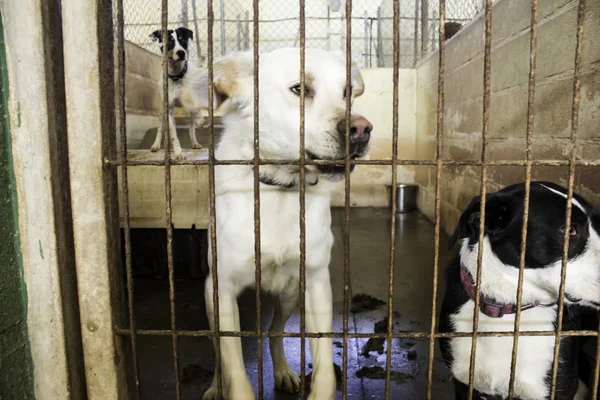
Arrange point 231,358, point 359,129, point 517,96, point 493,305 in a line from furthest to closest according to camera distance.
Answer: point 517,96 < point 231,358 < point 493,305 < point 359,129

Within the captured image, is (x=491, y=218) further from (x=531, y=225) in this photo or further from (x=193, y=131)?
(x=193, y=131)

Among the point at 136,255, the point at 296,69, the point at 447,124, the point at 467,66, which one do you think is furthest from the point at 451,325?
the point at 447,124

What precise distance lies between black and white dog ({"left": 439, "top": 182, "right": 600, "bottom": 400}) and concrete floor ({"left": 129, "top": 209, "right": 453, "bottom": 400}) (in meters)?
0.53

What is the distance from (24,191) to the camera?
1.53m

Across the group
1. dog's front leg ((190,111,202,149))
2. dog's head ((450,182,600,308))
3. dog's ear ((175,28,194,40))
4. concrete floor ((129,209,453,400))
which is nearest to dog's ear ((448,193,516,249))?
dog's head ((450,182,600,308))

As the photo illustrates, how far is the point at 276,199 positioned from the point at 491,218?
0.90m

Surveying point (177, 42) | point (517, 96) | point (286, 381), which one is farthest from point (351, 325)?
point (177, 42)

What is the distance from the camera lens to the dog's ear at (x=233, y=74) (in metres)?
2.26

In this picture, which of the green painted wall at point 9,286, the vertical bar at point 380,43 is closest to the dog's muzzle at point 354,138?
the green painted wall at point 9,286

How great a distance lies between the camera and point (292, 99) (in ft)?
6.91

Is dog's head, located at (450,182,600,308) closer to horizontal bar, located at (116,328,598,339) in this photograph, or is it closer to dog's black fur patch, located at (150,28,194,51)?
horizontal bar, located at (116,328,598,339)

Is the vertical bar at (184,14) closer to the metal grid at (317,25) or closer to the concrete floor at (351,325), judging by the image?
the metal grid at (317,25)

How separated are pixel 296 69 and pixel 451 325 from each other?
1262mm

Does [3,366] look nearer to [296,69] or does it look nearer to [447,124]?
[296,69]
